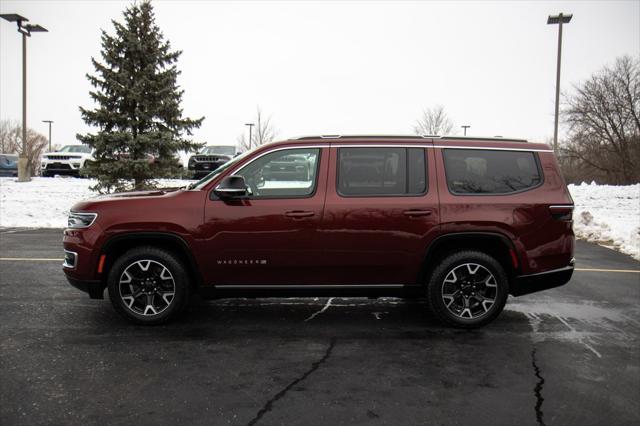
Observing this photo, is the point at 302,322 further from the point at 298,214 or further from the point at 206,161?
the point at 206,161

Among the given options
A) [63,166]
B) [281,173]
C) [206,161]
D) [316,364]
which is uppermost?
[206,161]

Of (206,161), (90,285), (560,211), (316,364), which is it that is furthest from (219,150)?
(316,364)

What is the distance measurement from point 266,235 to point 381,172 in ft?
4.26

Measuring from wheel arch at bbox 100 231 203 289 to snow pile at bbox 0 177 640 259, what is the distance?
8559mm

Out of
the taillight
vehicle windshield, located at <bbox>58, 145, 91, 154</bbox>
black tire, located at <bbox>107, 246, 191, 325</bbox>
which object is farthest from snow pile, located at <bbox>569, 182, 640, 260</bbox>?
vehicle windshield, located at <bbox>58, 145, 91, 154</bbox>

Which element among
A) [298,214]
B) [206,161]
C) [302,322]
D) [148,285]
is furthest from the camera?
[206,161]

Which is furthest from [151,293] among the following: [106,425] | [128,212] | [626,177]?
[626,177]

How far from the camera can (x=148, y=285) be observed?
16.9 feet

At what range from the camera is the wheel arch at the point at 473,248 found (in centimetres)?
511

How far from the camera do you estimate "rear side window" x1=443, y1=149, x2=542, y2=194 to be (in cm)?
521

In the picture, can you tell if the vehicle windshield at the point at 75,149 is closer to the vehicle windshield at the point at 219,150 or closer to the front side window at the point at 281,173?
the vehicle windshield at the point at 219,150

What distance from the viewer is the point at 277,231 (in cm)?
501

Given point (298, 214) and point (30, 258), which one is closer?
point (298, 214)

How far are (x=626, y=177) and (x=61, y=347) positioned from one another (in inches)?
1431
